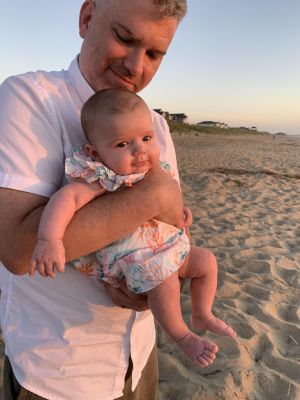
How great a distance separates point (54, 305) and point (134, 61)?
935 mm

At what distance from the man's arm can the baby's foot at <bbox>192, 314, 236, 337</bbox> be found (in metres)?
0.59

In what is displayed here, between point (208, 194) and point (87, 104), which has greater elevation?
point (87, 104)

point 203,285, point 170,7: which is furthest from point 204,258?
point 170,7

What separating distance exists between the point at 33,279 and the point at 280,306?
Answer: 9.56 feet

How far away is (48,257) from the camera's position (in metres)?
1.17

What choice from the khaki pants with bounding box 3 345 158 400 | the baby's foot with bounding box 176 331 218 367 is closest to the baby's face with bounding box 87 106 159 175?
the baby's foot with bounding box 176 331 218 367

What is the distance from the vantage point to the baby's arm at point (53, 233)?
1.17 meters

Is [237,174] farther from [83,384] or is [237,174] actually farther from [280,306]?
[83,384]

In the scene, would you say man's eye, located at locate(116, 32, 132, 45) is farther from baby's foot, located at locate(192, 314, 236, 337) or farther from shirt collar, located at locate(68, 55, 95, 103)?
baby's foot, located at locate(192, 314, 236, 337)

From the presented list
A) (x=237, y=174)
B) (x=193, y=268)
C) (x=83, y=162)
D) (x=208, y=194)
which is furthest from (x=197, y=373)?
→ (x=237, y=174)

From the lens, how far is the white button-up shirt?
1.26 m

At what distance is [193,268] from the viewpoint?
1.66 metres

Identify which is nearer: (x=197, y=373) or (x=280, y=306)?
(x=197, y=373)

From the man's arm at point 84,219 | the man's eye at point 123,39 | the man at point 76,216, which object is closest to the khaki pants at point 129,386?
the man at point 76,216
